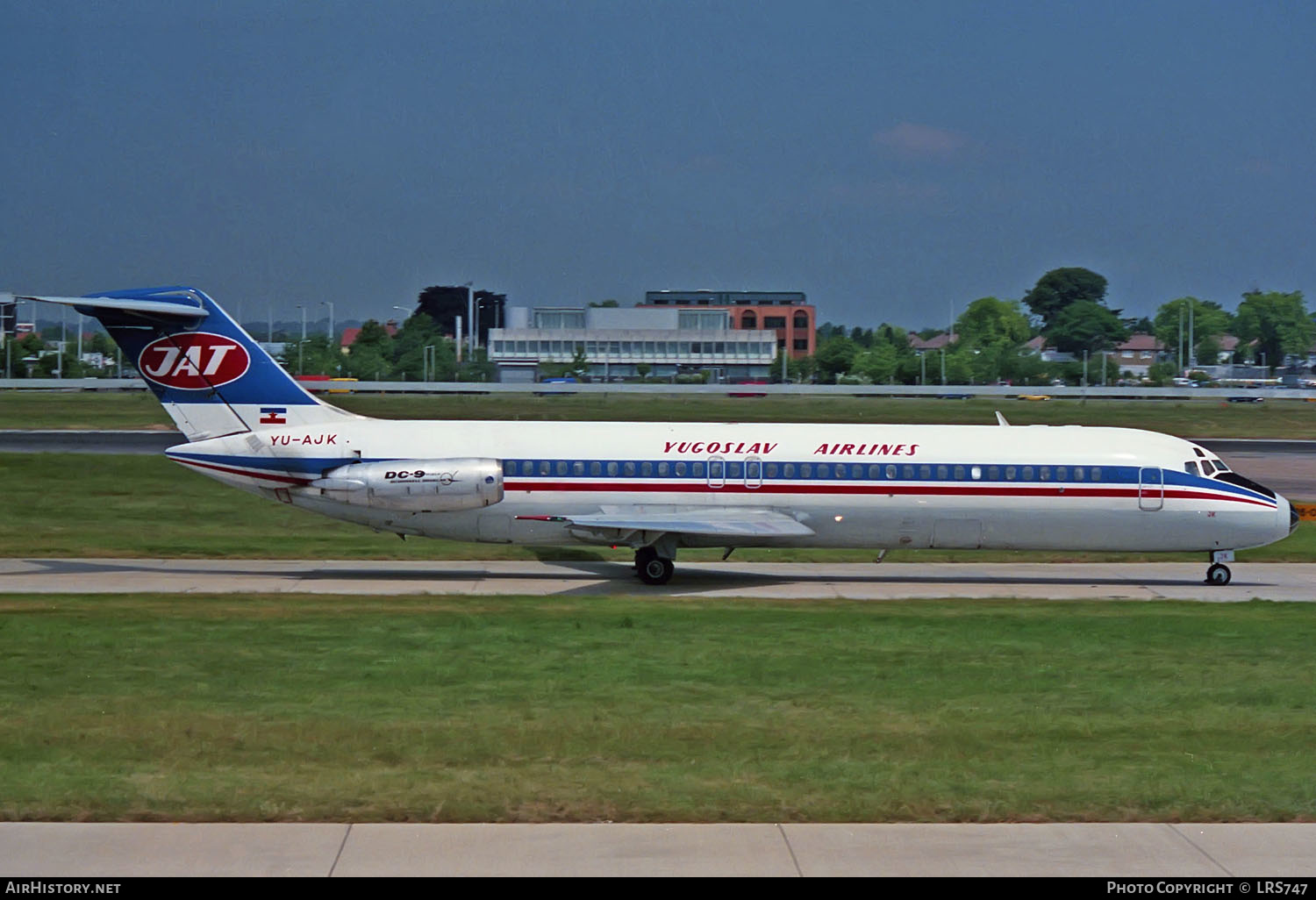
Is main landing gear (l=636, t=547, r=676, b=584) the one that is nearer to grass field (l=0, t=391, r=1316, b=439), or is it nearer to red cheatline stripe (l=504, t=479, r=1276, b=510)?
red cheatline stripe (l=504, t=479, r=1276, b=510)

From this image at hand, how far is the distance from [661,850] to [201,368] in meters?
19.3

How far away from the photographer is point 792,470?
2578cm

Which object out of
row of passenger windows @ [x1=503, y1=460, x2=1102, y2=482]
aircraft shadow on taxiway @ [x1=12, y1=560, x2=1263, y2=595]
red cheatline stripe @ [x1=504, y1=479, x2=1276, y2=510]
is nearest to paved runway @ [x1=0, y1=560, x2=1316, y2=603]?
aircraft shadow on taxiway @ [x1=12, y1=560, x2=1263, y2=595]

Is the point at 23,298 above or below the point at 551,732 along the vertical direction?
above

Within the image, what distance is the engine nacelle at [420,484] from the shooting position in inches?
1003

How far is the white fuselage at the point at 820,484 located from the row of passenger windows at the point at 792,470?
0.9 inches

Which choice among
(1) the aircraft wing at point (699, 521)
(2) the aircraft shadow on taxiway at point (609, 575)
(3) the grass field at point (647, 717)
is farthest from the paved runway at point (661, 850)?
(2) the aircraft shadow on taxiway at point (609, 575)

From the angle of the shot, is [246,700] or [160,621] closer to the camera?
[246,700]

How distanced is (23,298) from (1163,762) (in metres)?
20.0

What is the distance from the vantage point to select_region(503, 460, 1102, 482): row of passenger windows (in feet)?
84.7

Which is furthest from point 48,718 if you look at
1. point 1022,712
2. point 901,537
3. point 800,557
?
point 800,557

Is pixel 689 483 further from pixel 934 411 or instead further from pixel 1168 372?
pixel 1168 372

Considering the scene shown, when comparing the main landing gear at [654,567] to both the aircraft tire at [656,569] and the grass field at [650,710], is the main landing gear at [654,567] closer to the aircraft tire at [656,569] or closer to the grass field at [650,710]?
the aircraft tire at [656,569]

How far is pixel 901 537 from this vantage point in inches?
1029
